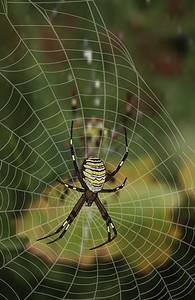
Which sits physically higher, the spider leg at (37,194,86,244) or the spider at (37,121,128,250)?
the spider at (37,121,128,250)

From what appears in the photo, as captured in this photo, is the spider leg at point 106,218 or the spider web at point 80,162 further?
the spider leg at point 106,218

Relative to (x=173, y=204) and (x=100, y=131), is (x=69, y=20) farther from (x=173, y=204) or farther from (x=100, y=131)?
(x=173, y=204)

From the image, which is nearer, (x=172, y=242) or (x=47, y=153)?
(x=47, y=153)

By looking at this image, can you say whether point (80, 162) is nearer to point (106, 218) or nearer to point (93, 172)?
point (93, 172)

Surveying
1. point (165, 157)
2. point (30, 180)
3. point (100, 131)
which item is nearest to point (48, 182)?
point (30, 180)

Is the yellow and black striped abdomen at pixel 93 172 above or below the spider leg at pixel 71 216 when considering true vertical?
above

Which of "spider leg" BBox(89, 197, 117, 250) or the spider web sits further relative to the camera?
"spider leg" BBox(89, 197, 117, 250)
